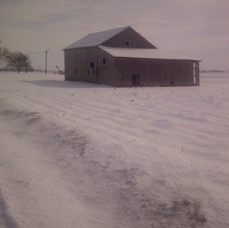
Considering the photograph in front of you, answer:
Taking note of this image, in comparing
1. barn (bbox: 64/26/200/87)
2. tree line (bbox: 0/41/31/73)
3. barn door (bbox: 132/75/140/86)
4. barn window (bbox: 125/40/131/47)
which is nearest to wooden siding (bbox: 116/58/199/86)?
barn (bbox: 64/26/200/87)

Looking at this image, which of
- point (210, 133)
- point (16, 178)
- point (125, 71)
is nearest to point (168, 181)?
point (16, 178)

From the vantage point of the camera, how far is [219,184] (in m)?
3.99

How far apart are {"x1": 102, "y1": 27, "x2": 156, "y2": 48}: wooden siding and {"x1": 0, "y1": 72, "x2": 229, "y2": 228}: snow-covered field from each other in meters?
25.1

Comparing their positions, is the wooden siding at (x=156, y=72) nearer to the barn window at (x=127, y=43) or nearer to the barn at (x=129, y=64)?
the barn at (x=129, y=64)

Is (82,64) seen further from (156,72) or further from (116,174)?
(116,174)

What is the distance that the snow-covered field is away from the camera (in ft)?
11.5

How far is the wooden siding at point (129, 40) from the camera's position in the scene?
3203 centimetres

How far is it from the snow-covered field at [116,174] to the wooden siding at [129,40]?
2514cm

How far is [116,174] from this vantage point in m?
4.58

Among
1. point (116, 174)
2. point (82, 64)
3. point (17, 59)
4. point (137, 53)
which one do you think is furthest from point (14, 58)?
point (116, 174)

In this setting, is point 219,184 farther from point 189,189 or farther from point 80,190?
point 80,190

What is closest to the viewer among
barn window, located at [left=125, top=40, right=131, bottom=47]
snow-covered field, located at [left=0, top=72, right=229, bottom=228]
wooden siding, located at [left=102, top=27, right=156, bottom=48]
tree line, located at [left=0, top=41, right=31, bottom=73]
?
snow-covered field, located at [left=0, top=72, right=229, bottom=228]

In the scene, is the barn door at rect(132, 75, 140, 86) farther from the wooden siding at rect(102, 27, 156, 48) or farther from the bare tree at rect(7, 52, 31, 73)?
the bare tree at rect(7, 52, 31, 73)

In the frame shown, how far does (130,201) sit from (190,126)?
3.81 meters
